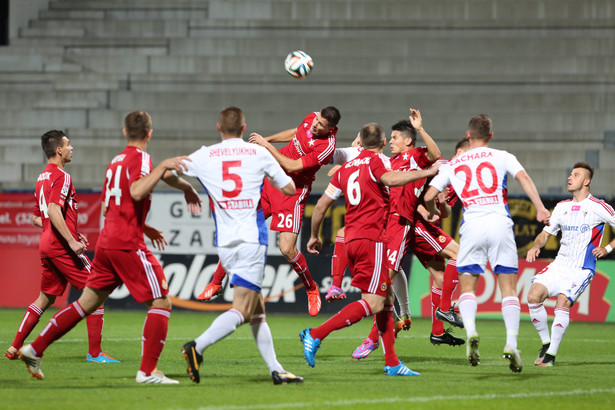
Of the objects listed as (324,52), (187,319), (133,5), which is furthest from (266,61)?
(187,319)

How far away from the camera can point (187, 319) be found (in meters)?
15.9

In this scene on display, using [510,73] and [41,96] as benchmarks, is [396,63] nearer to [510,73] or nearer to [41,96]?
[510,73]

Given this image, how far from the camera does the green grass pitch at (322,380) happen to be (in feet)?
21.9

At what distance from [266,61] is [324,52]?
4.92 ft

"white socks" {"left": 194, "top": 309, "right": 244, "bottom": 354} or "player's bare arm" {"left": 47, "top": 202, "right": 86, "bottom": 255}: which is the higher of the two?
"player's bare arm" {"left": 47, "top": 202, "right": 86, "bottom": 255}

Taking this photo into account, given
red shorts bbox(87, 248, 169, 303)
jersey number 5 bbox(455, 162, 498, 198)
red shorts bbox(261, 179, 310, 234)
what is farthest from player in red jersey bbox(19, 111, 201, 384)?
red shorts bbox(261, 179, 310, 234)

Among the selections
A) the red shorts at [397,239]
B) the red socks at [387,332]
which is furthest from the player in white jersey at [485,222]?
the red shorts at [397,239]

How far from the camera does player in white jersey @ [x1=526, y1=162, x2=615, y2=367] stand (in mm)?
9836

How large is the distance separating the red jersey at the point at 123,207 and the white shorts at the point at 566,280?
4.72m

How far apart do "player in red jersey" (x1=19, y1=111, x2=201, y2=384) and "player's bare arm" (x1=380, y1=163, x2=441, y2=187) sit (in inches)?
70.4

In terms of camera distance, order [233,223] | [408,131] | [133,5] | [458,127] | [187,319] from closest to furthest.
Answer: [233,223] → [408,131] → [187,319] → [458,127] → [133,5]

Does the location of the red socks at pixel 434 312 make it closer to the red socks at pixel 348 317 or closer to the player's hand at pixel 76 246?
the red socks at pixel 348 317

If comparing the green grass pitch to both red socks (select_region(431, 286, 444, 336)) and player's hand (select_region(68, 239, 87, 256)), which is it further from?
player's hand (select_region(68, 239, 87, 256))

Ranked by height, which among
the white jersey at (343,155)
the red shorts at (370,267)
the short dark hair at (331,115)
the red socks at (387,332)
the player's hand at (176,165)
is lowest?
the red socks at (387,332)
